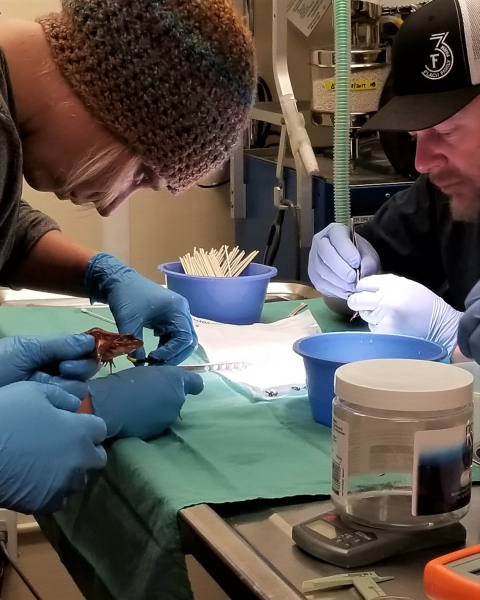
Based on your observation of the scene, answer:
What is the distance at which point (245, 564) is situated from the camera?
0.71 metres

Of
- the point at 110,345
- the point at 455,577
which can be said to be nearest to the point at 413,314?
the point at 110,345

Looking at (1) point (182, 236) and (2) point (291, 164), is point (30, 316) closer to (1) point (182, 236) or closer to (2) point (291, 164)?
(2) point (291, 164)

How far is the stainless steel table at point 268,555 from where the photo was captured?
68 cm

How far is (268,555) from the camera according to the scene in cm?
74

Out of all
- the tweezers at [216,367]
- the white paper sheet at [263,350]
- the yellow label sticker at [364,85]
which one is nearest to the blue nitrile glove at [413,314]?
the white paper sheet at [263,350]

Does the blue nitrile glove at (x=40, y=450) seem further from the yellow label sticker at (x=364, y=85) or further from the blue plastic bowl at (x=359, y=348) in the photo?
the yellow label sticker at (x=364, y=85)

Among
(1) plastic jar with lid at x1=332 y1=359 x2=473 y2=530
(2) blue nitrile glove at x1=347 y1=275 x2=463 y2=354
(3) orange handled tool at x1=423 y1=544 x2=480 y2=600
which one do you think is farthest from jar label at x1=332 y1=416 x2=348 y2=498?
(2) blue nitrile glove at x1=347 y1=275 x2=463 y2=354

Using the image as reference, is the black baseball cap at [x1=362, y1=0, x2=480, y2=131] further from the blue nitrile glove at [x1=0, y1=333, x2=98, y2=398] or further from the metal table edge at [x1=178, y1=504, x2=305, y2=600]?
the metal table edge at [x1=178, y1=504, x2=305, y2=600]

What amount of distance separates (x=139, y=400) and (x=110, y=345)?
0.13m

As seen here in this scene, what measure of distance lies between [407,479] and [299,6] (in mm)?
2030

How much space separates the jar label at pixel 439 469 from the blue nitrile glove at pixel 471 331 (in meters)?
0.30

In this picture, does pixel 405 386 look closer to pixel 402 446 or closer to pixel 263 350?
pixel 402 446

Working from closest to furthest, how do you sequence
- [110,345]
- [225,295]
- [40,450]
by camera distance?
[40,450]
[110,345]
[225,295]

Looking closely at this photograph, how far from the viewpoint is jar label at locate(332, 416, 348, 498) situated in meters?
0.75
